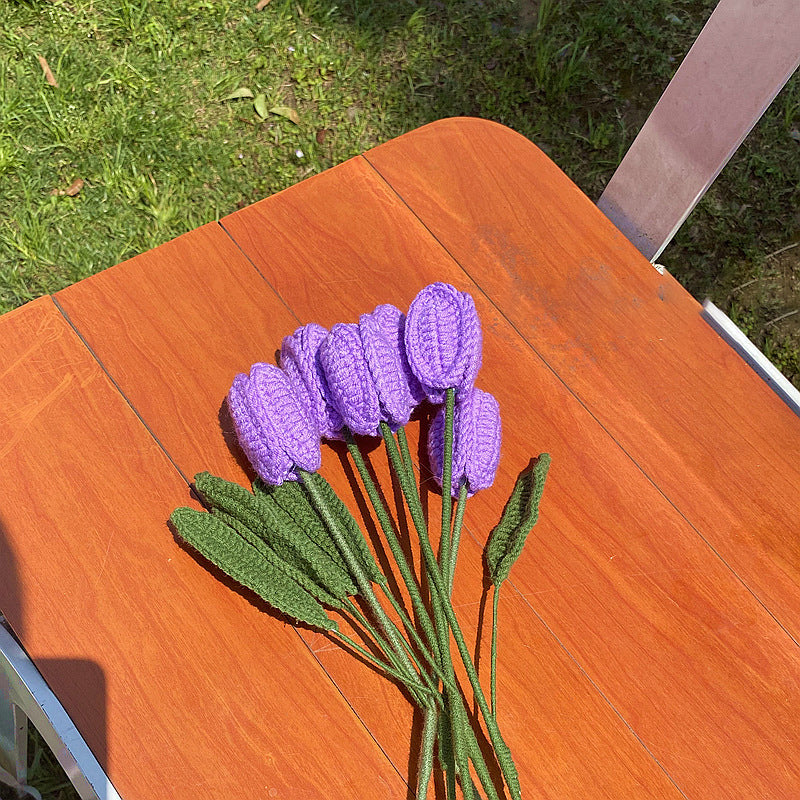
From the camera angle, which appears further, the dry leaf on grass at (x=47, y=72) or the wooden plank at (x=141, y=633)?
the dry leaf on grass at (x=47, y=72)

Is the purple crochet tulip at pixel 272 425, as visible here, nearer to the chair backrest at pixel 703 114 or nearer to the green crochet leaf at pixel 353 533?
the green crochet leaf at pixel 353 533

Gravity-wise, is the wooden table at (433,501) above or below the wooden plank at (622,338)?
below

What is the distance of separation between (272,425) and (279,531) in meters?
0.11

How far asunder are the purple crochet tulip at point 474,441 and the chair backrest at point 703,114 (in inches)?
17.6

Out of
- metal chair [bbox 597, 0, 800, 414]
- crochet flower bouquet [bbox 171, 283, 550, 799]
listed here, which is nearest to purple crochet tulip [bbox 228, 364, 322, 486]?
crochet flower bouquet [bbox 171, 283, 550, 799]

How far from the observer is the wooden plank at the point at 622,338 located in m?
0.95

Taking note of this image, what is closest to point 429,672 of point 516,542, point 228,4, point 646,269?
point 516,542

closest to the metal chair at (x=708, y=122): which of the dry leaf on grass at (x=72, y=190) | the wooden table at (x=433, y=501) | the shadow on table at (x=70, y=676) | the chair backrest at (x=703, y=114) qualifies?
the chair backrest at (x=703, y=114)

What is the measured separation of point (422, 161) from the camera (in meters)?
1.10

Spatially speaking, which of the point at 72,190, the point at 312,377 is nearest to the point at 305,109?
the point at 72,190

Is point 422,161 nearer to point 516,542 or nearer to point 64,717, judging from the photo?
point 516,542

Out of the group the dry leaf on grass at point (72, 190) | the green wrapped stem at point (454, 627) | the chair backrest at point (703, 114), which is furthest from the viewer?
the dry leaf on grass at point (72, 190)

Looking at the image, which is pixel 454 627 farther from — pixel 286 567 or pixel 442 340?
pixel 442 340

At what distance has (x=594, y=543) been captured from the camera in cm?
93
